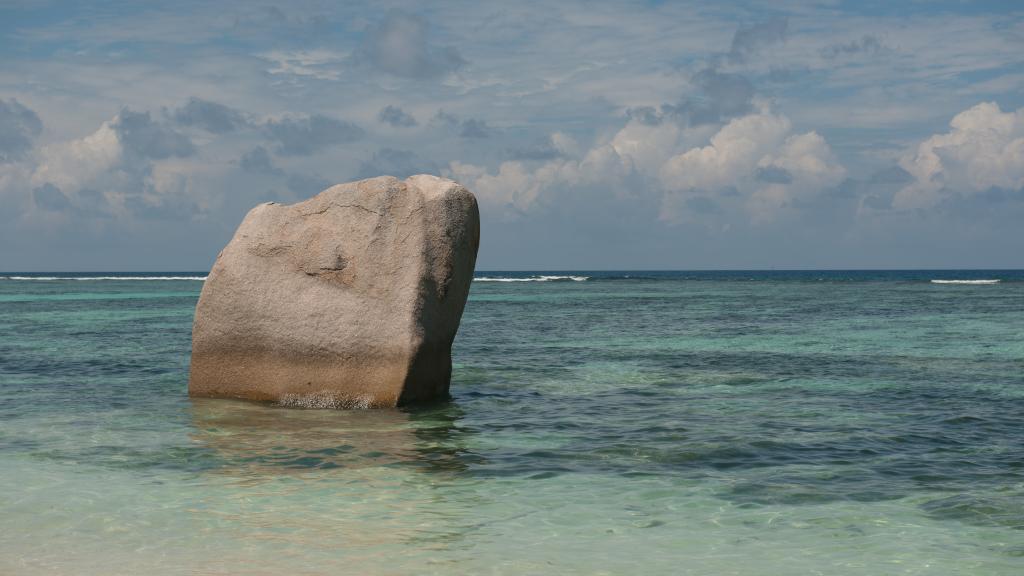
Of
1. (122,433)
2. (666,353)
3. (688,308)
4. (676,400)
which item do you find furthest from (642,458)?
(688,308)

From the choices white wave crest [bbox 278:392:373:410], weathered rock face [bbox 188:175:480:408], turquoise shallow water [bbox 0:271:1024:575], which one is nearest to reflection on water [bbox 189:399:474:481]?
turquoise shallow water [bbox 0:271:1024:575]

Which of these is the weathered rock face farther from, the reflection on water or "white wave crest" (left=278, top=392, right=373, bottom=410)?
the reflection on water

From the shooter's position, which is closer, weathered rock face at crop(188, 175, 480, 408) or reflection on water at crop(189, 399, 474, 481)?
reflection on water at crop(189, 399, 474, 481)

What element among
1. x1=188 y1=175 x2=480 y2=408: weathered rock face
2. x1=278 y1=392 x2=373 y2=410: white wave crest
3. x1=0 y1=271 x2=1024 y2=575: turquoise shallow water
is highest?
x1=188 y1=175 x2=480 y2=408: weathered rock face

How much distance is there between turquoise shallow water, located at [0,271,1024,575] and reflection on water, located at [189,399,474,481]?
50mm

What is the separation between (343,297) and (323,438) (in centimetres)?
251

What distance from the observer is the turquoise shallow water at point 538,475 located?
261 inches

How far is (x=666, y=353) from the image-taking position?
20.8 meters

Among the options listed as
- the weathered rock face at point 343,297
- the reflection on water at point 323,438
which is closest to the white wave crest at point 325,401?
the weathered rock face at point 343,297

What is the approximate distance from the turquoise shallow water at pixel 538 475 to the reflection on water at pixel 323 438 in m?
0.05

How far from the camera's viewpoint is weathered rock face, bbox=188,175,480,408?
40.1ft

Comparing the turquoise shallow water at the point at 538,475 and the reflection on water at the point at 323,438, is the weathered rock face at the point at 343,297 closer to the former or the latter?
the reflection on water at the point at 323,438

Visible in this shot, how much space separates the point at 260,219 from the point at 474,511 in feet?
22.9

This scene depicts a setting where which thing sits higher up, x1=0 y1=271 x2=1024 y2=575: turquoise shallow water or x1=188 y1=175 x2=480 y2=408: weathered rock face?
x1=188 y1=175 x2=480 y2=408: weathered rock face
